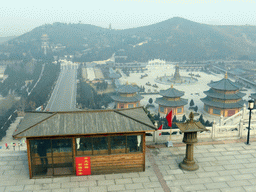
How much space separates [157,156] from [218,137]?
6.67 meters

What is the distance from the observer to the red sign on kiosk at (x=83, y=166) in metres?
18.0

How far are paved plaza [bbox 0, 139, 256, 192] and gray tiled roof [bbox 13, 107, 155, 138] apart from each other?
3195mm

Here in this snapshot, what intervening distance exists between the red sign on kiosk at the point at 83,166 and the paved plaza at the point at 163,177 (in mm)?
328

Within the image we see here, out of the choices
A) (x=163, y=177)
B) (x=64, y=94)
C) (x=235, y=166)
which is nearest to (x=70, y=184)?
(x=163, y=177)

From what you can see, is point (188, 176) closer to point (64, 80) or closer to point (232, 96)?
point (232, 96)

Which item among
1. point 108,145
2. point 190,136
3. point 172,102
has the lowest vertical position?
point 172,102

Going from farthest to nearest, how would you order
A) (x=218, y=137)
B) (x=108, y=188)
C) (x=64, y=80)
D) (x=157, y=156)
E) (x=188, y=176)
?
(x=64, y=80)
(x=218, y=137)
(x=157, y=156)
(x=188, y=176)
(x=108, y=188)

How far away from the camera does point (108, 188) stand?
1708 centimetres

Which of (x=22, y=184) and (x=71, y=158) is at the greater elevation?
(x=71, y=158)

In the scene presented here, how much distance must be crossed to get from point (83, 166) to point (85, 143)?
5.18ft

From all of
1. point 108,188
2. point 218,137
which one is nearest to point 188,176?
point 108,188

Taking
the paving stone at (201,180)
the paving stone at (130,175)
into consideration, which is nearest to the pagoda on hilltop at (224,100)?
the paving stone at (201,180)

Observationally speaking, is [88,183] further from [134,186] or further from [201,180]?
[201,180]

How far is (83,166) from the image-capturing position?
18.2 m
